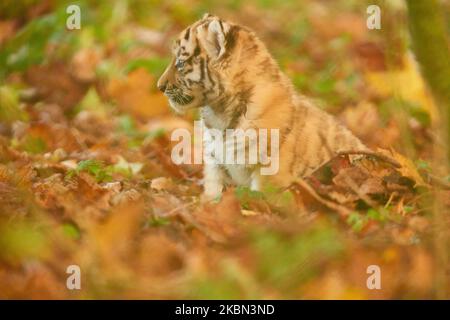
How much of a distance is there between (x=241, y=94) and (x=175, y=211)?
4.28ft

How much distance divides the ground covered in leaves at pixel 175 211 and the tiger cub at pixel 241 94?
406 millimetres

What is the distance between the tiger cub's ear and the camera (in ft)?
17.1

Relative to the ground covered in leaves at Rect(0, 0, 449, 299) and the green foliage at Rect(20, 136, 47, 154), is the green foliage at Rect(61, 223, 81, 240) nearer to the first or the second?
the ground covered in leaves at Rect(0, 0, 449, 299)

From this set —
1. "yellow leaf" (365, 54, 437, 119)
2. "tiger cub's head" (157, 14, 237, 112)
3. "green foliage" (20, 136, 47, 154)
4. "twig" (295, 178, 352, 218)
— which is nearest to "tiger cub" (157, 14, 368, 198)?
"tiger cub's head" (157, 14, 237, 112)

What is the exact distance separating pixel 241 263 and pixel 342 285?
0.45 metres

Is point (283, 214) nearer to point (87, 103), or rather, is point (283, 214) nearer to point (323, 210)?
point (323, 210)

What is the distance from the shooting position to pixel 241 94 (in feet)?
17.6

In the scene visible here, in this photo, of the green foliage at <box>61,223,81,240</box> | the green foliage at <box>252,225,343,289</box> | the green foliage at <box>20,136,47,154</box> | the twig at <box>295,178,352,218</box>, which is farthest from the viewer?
the green foliage at <box>20,136,47,154</box>

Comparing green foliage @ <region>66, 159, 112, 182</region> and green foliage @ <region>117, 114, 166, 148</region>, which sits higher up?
green foliage @ <region>117, 114, 166, 148</region>

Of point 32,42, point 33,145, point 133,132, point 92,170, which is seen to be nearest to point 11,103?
point 33,145

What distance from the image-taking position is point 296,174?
17.3ft

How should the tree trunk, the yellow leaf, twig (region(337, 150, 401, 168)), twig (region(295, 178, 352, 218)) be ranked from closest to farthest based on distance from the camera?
twig (region(295, 178, 352, 218)) < twig (region(337, 150, 401, 168)) < the tree trunk < the yellow leaf

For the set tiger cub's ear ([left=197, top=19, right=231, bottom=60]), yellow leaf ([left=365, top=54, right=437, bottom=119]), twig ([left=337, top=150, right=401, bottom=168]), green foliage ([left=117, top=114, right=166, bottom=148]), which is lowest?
twig ([left=337, top=150, right=401, bottom=168])

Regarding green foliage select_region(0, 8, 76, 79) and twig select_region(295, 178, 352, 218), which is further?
green foliage select_region(0, 8, 76, 79)
